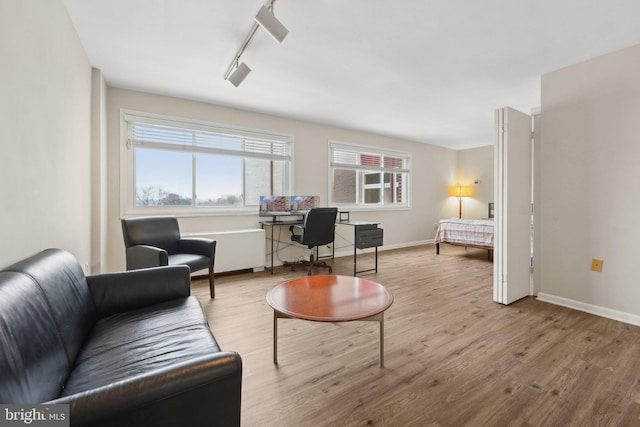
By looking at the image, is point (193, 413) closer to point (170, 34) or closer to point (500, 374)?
point (500, 374)

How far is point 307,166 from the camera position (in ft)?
16.2

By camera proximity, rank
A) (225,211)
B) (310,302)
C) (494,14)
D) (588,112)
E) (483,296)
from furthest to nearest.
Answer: (225,211), (483,296), (588,112), (494,14), (310,302)

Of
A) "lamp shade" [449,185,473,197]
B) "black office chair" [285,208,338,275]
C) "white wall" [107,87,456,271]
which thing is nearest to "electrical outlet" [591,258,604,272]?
"black office chair" [285,208,338,275]

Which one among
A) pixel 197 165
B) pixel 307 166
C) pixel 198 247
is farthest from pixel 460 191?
pixel 198 247

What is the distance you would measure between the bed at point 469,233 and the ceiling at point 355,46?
2003mm

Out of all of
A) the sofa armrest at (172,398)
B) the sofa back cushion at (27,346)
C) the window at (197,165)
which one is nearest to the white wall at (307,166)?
the window at (197,165)

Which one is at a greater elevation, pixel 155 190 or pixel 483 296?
pixel 155 190

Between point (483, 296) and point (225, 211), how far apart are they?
3.45 metres

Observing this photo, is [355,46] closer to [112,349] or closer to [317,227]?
[317,227]

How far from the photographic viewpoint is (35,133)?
1.59 m

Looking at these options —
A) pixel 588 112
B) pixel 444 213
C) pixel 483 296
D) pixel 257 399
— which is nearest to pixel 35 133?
pixel 257 399

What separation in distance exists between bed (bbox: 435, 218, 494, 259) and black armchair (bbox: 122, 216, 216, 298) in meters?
4.21

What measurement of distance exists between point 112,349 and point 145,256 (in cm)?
159

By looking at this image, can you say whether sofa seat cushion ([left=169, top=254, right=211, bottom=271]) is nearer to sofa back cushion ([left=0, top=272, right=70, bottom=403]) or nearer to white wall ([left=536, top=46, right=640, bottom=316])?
sofa back cushion ([left=0, top=272, right=70, bottom=403])
